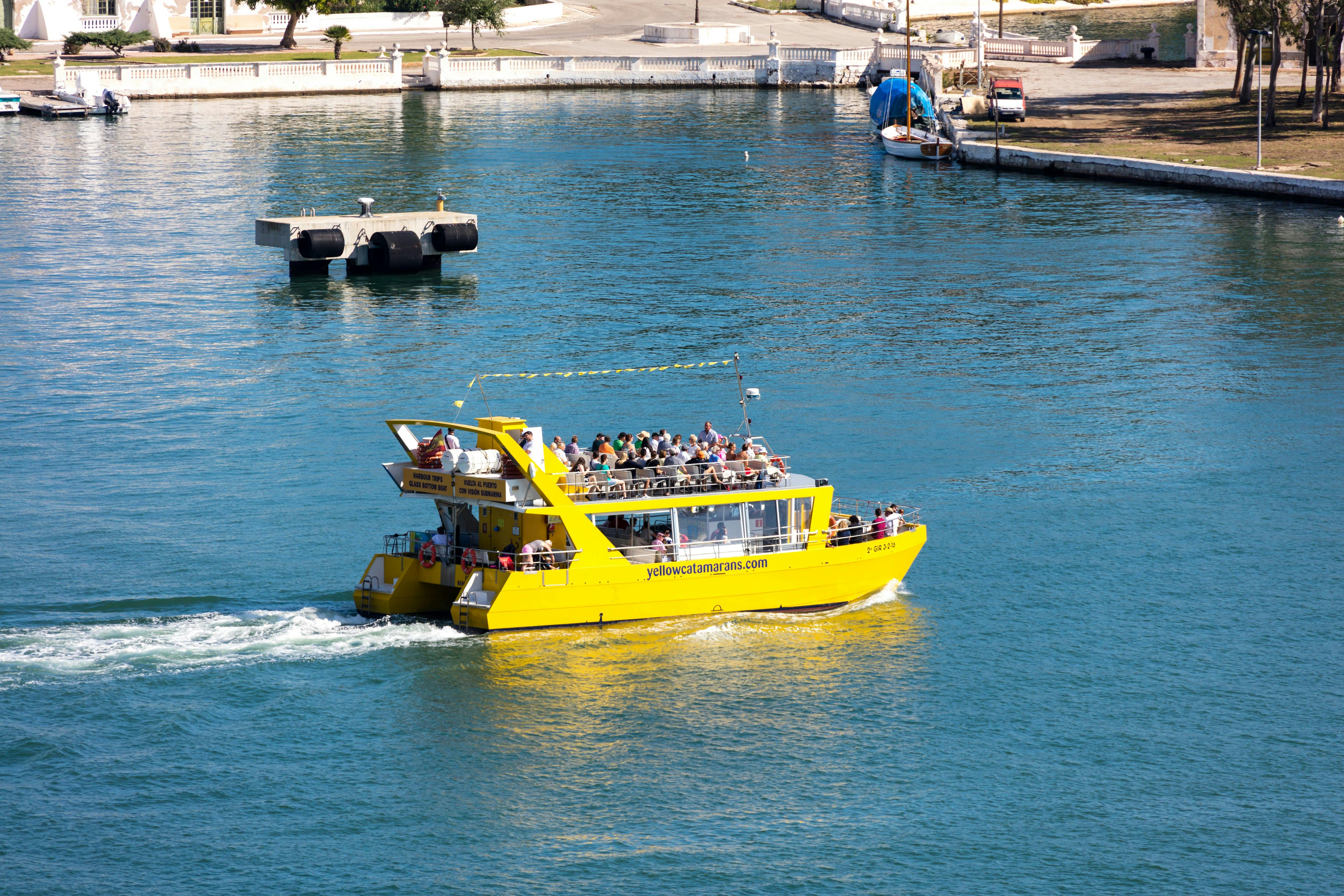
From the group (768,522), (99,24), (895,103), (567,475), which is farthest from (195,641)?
(99,24)

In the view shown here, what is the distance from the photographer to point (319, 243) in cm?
7956

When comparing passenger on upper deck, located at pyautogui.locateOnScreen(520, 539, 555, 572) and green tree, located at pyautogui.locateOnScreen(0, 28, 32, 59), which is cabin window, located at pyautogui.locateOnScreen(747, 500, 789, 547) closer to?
passenger on upper deck, located at pyautogui.locateOnScreen(520, 539, 555, 572)

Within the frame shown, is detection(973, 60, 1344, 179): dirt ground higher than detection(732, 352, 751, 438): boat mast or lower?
higher

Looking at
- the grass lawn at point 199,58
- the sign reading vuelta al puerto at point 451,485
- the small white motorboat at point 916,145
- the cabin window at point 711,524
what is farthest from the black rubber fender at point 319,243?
the grass lawn at point 199,58

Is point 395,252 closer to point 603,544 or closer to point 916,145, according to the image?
point 603,544

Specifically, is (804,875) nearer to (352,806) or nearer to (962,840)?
(962,840)

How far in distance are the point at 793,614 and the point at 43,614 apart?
1799 centimetres

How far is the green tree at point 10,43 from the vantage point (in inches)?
5807

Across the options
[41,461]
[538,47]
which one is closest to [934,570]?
[41,461]

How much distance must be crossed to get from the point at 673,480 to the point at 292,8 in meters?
124

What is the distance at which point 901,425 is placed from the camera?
181 feet

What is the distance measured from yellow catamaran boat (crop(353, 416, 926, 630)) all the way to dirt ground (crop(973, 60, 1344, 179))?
64863mm

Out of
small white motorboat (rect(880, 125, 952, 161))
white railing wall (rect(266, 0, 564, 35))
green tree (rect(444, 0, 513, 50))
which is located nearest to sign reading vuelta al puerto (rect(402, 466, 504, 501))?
small white motorboat (rect(880, 125, 952, 161))

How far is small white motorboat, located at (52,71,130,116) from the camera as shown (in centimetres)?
13225
